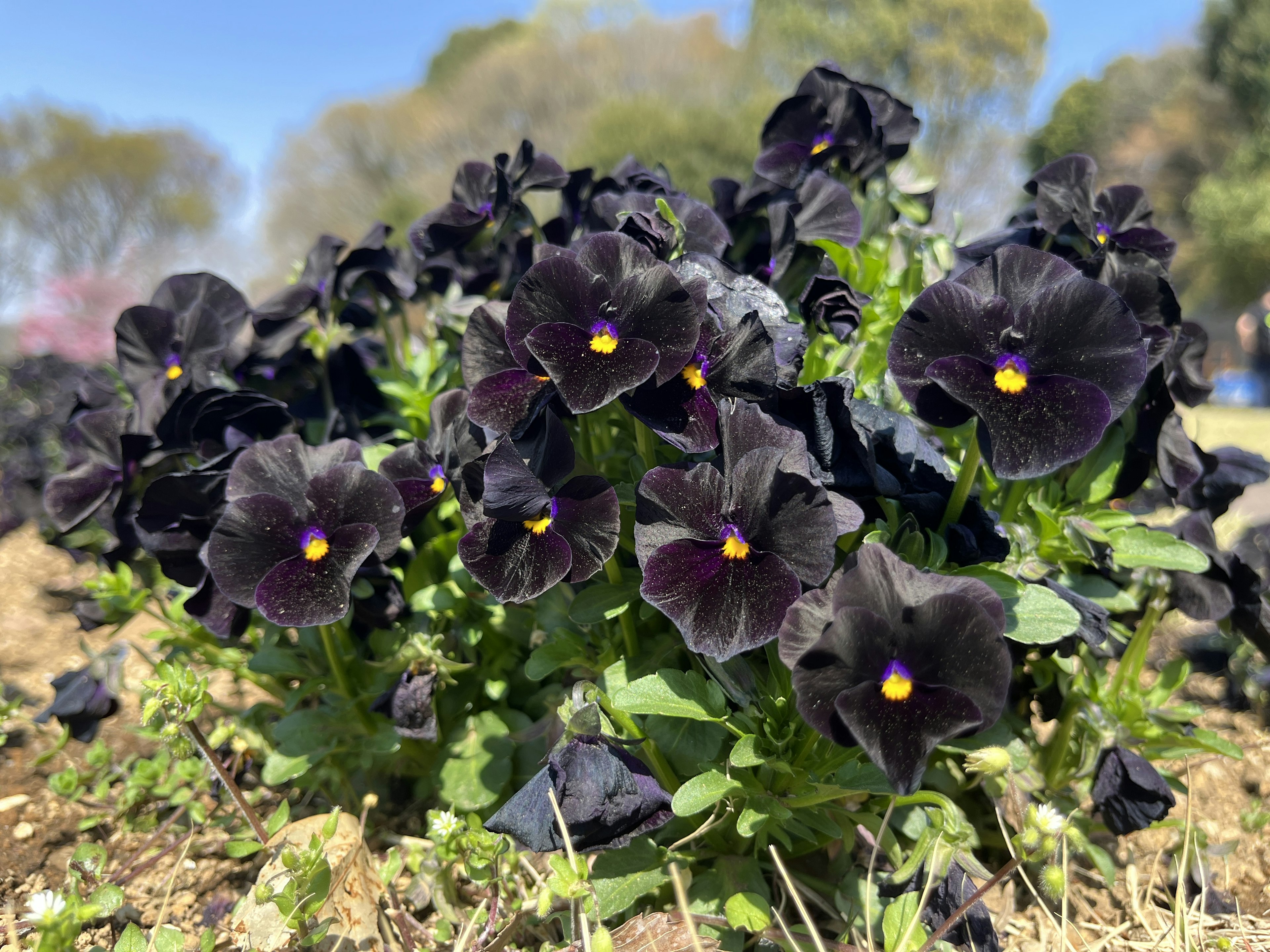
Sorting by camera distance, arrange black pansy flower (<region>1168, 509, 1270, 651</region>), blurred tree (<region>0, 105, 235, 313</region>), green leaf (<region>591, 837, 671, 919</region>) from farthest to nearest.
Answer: blurred tree (<region>0, 105, 235, 313</region>), black pansy flower (<region>1168, 509, 1270, 651</region>), green leaf (<region>591, 837, 671, 919</region>)

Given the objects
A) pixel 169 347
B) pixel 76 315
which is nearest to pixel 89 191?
pixel 76 315

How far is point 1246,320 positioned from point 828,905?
6289 mm

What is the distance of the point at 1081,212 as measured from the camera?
150 centimetres

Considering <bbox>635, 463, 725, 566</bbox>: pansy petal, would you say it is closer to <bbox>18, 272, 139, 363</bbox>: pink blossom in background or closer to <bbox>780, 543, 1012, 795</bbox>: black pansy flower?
<bbox>780, 543, 1012, 795</bbox>: black pansy flower

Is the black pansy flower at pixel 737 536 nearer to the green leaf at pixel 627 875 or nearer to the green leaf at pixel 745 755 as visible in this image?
the green leaf at pixel 745 755

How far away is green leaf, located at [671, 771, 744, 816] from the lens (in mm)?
1118

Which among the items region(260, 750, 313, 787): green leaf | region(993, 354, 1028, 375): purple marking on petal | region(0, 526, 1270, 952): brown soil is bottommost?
region(0, 526, 1270, 952): brown soil

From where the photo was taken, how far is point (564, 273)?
1152 mm

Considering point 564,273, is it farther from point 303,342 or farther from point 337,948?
point 337,948

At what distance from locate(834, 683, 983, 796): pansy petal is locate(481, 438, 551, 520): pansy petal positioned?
496 millimetres

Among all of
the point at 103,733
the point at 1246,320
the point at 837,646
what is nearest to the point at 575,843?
the point at 837,646

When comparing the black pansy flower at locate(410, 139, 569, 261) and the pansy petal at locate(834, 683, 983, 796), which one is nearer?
the pansy petal at locate(834, 683, 983, 796)

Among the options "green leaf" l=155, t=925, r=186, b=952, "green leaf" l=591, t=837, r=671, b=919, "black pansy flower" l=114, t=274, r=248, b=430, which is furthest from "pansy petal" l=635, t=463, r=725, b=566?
"black pansy flower" l=114, t=274, r=248, b=430

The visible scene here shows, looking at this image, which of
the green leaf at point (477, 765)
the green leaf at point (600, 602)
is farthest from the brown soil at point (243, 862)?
the green leaf at point (600, 602)
